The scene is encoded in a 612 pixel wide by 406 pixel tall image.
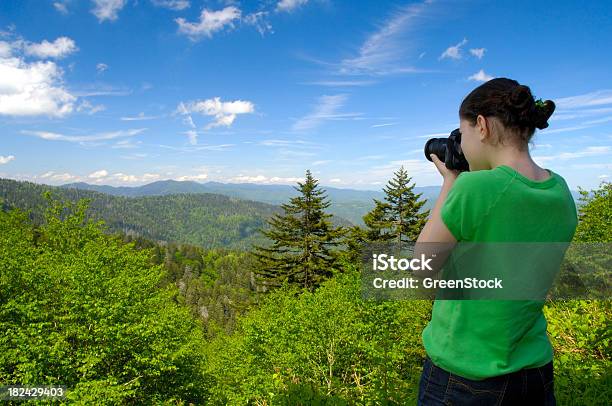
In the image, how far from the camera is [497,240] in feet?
3.77

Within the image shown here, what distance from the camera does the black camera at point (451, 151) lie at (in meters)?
1.36

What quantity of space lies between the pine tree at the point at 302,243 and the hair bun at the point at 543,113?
2933 cm

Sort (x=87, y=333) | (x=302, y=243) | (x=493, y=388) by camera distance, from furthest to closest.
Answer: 1. (x=302, y=243)
2. (x=87, y=333)
3. (x=493, y=388)

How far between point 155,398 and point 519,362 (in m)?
20.4

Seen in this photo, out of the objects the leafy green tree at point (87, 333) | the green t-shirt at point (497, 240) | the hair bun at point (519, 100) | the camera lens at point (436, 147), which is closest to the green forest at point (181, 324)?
the leafy green tree at point (87, 333)

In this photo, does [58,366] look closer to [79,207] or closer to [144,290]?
[144,290]

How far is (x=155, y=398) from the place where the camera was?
58.1 ft

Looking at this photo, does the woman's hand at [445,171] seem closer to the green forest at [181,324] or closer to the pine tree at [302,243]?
the green forest at [181,324]

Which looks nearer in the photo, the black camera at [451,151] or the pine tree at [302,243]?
the black camera at [451,151]

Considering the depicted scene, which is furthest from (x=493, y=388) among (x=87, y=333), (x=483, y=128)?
(x=87, y=333)

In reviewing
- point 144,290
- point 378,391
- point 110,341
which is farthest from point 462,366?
point 144,290

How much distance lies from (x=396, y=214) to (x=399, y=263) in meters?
30.3

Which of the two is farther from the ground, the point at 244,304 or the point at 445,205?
the point at 445,205

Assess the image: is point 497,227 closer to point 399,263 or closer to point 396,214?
point 399,263
